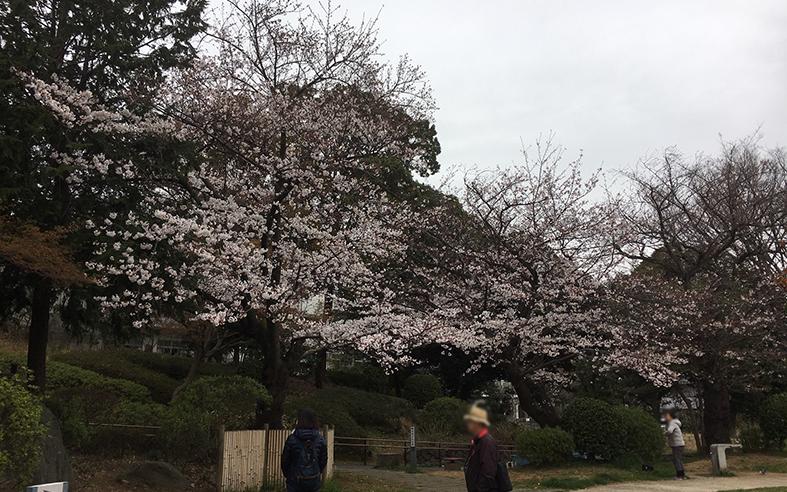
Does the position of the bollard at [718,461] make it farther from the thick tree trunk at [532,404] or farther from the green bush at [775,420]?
the green bush at [775,420]

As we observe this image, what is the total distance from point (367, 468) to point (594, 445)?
563cm

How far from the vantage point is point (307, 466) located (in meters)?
6.35

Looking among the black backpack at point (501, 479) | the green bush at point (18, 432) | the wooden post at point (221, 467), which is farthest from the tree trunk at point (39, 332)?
the black backpack at point (501, 479)

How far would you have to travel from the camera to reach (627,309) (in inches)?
659

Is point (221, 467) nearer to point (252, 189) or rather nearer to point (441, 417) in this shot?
point (252, 189)

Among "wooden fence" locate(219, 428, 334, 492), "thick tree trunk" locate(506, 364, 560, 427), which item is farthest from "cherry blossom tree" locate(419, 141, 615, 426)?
"wooden fence" locate(219, 428, 334, 492)

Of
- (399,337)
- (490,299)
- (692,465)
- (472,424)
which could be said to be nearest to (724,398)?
(692,465)

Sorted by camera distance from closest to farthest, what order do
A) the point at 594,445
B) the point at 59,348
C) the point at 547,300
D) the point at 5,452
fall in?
the point at 5,452 < the point at 594,445 < the point at 547,300 < the point at 59,348

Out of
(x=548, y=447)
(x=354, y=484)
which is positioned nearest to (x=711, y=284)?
(x=548, y=447)

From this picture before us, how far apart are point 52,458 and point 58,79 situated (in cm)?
680

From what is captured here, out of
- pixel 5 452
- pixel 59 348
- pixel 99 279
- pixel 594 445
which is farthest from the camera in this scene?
pixel 59 348

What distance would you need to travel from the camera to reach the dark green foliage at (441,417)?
19594mm

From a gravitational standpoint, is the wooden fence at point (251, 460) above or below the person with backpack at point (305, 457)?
below

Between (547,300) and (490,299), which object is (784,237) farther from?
(490,299)
